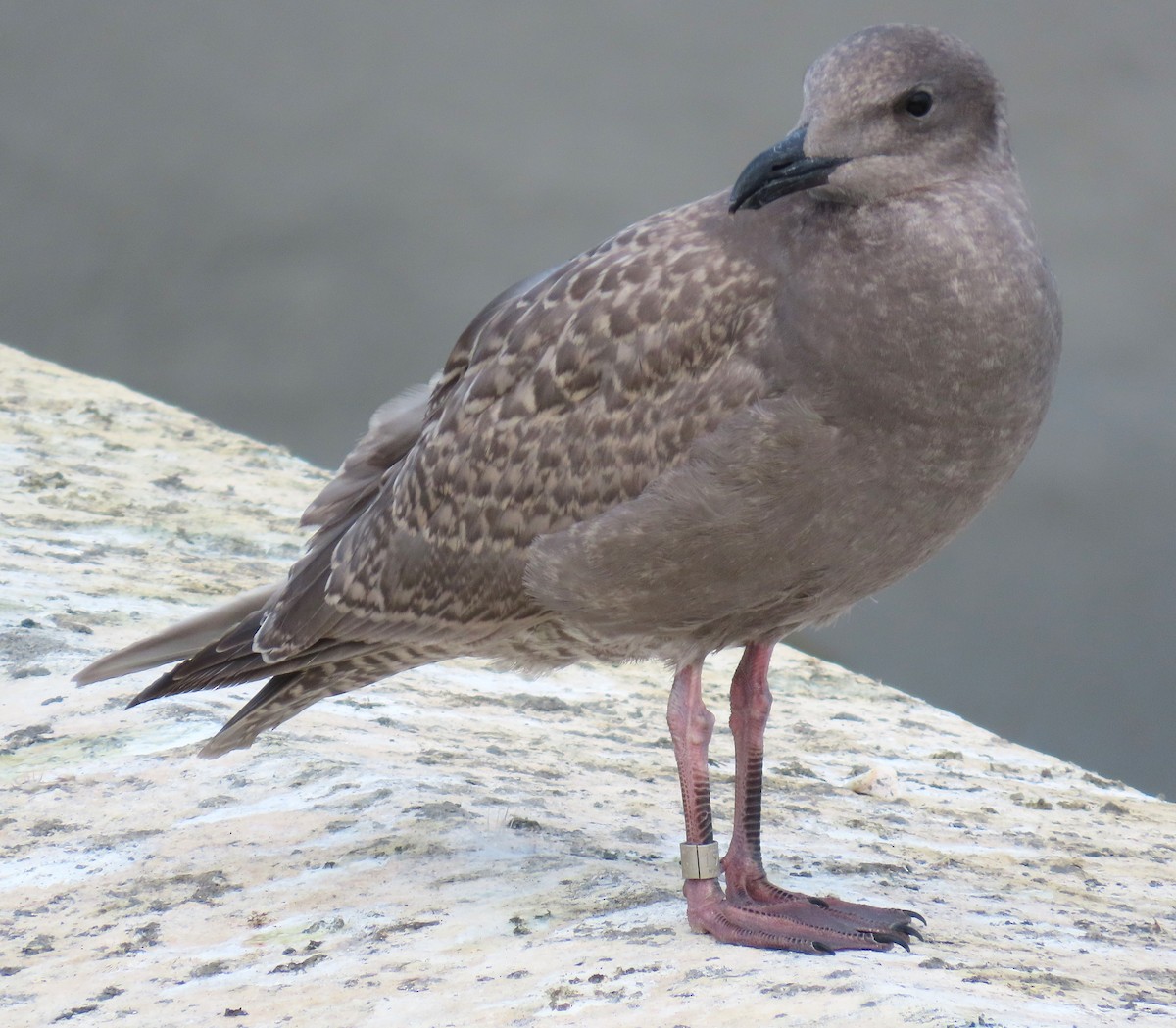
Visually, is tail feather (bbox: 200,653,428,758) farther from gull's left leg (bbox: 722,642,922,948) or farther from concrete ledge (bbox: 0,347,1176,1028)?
gull's left leg (bbox: 722,642,922,948)

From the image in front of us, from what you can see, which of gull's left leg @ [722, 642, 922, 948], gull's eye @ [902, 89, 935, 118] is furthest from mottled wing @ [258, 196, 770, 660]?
gull's left leg @ [722, 642, 922, 948]

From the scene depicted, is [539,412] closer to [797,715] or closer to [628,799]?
[628,799]

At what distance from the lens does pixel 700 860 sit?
3398 mm

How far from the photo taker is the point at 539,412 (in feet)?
11.4

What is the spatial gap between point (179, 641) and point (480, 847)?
3.16ft

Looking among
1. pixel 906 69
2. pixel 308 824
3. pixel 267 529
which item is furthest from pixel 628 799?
pixel 267 529

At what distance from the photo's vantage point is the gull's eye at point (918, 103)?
3.15m

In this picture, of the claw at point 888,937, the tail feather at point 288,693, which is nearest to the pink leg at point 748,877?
the claw at point 888,937

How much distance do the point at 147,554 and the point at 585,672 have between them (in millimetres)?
1672

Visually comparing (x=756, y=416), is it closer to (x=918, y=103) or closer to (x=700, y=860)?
(x=918, y=103)

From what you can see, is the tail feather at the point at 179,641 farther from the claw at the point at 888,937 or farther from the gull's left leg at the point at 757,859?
the claw at the point at 888,937

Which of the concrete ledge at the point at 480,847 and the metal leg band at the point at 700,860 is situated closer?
the concrete ledge at the point at 480,847

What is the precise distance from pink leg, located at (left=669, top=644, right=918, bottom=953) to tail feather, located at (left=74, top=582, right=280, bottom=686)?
117cm

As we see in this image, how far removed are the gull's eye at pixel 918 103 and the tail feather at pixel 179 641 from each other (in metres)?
1.95
